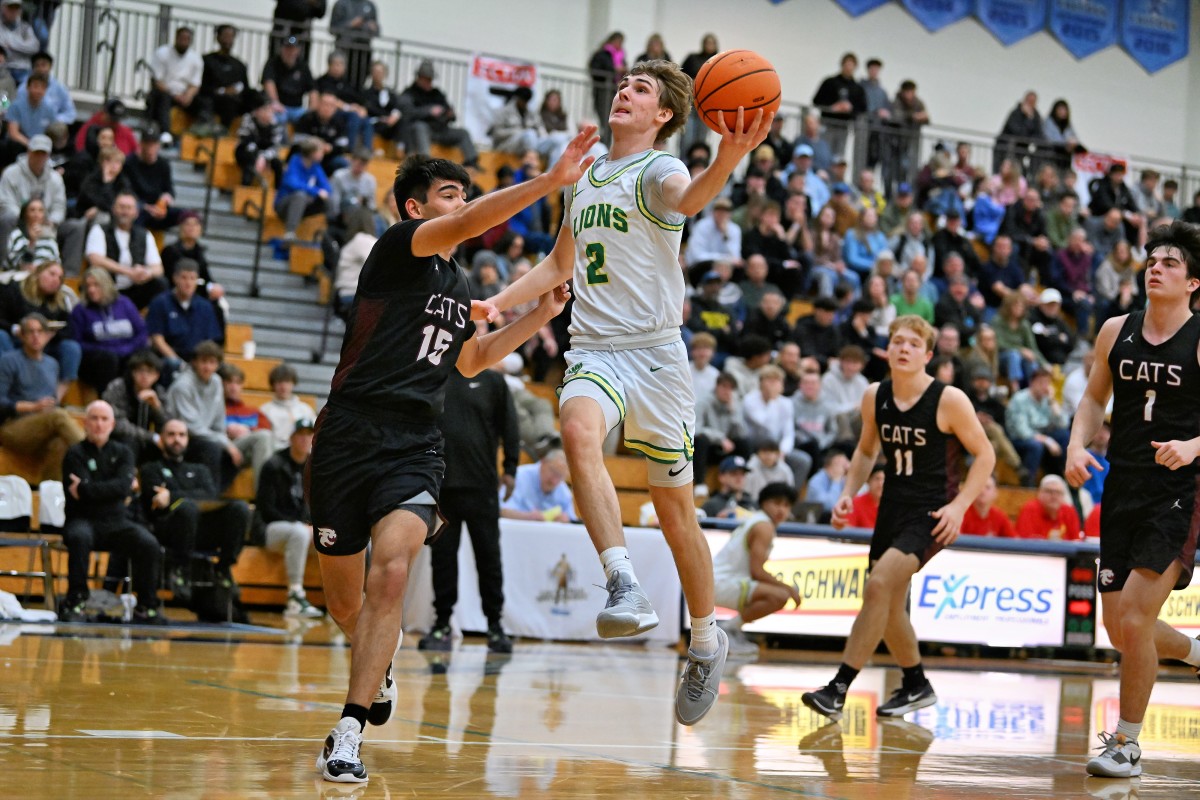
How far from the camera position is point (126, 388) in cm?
1307

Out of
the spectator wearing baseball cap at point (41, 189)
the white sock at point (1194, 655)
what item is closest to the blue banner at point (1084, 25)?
the spectator wearing baseball cap at point (41, 189)

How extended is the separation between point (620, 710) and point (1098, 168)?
2148cm

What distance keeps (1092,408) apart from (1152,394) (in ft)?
1.37

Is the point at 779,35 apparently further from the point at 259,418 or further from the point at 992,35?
the point at 259,418

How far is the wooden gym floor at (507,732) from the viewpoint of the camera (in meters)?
4.84

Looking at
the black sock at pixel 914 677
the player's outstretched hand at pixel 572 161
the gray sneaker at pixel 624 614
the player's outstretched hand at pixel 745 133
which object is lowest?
the black sock at pixel 914 677

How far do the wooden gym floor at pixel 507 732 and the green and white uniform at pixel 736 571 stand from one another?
1.34 m

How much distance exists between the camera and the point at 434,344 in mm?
5434

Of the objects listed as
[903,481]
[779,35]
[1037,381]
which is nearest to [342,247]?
[1037,381]

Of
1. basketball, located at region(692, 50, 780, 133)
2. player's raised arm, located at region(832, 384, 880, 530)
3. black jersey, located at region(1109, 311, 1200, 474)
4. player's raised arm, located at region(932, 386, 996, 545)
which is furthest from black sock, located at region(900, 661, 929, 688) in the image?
basketball, located at region(692, 50, 780, 133)

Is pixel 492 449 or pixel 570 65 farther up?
pixel 570 65

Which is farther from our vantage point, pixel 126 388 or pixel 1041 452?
pixel 1041 452

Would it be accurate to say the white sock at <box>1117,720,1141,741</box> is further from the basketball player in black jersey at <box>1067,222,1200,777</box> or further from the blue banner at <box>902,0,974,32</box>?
the blue banner at <box>902,0,974,32</box>

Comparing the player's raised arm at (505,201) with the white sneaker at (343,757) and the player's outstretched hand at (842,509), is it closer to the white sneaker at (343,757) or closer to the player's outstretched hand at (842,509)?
the white sneaker at (343,757)
